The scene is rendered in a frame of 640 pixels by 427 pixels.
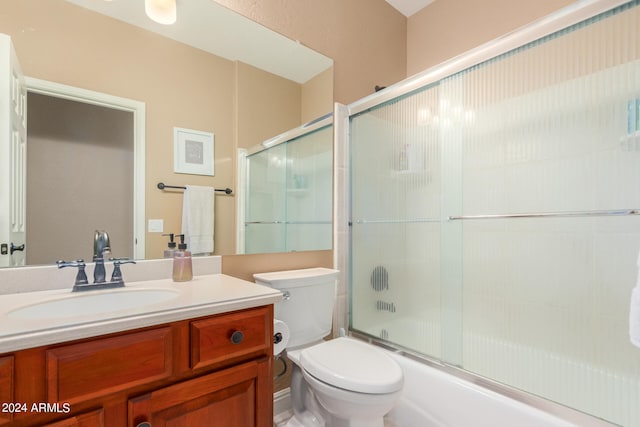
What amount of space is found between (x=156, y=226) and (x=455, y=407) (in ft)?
4.95

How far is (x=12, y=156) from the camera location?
1.06 meters

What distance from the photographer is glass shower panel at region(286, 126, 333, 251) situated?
185 centimetres

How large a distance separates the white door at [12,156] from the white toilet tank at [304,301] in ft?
2.91

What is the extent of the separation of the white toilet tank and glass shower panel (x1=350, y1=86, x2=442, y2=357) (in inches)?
15.6

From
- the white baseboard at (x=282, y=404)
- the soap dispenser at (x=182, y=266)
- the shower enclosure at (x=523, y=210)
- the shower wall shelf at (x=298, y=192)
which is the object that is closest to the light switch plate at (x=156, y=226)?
the soap dispenser at (x=182, y=266)

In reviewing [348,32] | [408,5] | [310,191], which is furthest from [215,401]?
[408,5]

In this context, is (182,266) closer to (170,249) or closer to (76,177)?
(170,249)

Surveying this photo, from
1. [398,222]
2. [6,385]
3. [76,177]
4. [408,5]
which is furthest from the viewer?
[408,5]

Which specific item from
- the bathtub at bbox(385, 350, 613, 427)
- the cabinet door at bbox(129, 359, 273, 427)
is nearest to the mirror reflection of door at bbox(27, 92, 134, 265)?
the cabinet door at bbox(129, 359, 273, 427)

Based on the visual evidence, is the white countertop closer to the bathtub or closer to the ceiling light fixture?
the bathtub

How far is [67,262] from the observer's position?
1101 mm

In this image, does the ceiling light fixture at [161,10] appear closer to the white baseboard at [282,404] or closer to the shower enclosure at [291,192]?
the shower enclosure at [291,192]

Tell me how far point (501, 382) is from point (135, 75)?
199 cm

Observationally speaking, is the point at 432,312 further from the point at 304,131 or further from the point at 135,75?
the point at 135,75
